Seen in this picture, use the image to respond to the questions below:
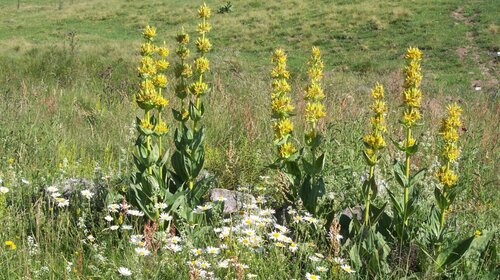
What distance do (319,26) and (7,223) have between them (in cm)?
2407

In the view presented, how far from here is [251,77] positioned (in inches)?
417

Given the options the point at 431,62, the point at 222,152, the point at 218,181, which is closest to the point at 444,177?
the point at 218,181

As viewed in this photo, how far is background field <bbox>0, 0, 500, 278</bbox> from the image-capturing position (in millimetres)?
4586

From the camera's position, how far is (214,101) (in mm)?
6949

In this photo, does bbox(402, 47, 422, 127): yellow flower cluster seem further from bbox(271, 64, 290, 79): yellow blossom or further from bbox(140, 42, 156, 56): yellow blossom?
bbox(140, 42, 156, 56): yellow blossom

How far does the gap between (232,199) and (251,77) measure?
6852mm

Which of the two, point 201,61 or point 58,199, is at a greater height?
point 201,61

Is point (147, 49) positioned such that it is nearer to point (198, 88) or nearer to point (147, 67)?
point (147, 67)

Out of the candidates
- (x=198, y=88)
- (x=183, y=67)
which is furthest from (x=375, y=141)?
(x=183, y=67)

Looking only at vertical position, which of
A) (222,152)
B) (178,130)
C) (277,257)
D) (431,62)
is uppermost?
(178,130)

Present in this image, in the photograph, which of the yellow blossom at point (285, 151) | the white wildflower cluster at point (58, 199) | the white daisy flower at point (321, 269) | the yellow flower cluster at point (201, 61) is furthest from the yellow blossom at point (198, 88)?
the white daisy flower at point (321, 269)

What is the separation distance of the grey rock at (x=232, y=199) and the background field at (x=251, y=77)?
0.40ft

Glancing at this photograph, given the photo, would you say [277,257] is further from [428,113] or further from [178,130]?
[428,113]

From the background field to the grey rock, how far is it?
122 mm
